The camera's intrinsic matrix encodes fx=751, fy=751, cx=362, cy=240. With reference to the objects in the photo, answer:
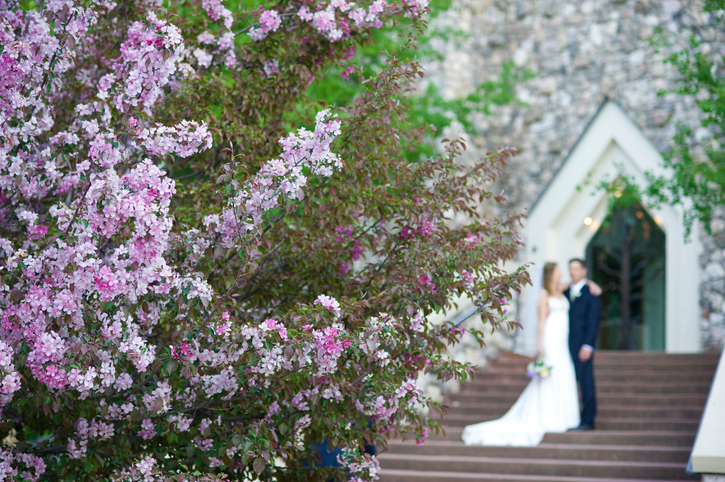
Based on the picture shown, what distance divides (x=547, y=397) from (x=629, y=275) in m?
6.17

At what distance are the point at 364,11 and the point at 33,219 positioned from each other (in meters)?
1.74

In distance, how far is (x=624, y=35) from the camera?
453 inches

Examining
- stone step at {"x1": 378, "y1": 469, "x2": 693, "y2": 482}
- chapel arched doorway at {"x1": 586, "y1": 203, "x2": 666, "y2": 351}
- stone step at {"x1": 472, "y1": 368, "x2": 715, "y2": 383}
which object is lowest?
stone step at {"x1": 378, "y1": 469, "x2": 693, "y2": 482}

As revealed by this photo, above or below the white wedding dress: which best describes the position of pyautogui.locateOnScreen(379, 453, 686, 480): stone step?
below

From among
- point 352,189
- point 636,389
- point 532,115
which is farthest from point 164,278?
point 532,115

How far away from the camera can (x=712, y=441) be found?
172 inches

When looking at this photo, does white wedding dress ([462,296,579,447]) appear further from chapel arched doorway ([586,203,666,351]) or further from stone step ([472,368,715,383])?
chapel arched doorway ([586,203,666,351])

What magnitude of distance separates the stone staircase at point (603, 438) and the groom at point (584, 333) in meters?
0.30

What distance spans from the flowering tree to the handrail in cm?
182

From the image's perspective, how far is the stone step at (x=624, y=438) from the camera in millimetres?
6230

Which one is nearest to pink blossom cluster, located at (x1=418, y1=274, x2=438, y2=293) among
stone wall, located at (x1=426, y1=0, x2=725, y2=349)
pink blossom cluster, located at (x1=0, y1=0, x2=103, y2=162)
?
pink blossom cluster, located at (x1=0, y1=0, x2=103, y2=162)

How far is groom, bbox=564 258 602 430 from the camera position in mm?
6867

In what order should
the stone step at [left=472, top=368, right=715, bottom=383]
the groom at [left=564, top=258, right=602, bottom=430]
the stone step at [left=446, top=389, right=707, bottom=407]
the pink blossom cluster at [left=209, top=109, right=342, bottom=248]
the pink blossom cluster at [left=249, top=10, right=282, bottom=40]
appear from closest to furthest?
the pink blossom cluster at [left=209, top=109, right=342, bottom=248] < the pink blossom cluster at [left=249, top=10, right=282, bottom=40] < the groom at [left=564, top=258, right=602, bottom=430] < the stone step at [left=446, top=389, right=707, bottom=407] < the stone step at [left=472, top=368, right=715, bottom=383]

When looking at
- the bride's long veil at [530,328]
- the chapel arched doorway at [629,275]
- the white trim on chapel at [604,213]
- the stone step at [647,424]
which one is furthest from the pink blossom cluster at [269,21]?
the chapel arched doorway at [629,275]
